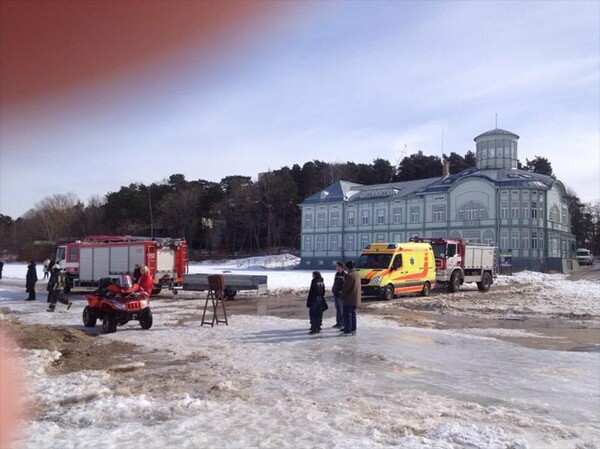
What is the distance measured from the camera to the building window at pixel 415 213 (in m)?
66.9

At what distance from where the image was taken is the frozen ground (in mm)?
5918

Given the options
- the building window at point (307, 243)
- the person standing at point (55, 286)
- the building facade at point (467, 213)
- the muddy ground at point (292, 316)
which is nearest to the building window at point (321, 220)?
the building facade at point (467, 213)

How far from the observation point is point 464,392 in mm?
8406

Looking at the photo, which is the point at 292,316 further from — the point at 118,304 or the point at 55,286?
the point at 55,286

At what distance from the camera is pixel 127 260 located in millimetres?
28297

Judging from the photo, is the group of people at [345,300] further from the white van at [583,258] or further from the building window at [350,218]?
the white van at [583,258]

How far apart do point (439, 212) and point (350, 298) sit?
53.1 meters

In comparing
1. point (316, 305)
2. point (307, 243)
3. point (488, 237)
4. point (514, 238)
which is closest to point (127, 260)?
point (316, 305)

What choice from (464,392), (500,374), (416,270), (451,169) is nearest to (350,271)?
(500,374)

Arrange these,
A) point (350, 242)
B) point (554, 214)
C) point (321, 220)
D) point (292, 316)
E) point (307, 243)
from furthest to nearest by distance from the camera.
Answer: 1. point (307, 243)
2. point (321, 220)
3. point (350, 242)
4. point (554, 214)
5. point (292, 316)

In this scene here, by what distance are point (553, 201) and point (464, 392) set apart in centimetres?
6125

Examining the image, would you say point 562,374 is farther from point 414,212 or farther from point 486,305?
point 414,212

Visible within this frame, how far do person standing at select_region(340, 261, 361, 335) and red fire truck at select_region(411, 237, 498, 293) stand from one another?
56.1 ft

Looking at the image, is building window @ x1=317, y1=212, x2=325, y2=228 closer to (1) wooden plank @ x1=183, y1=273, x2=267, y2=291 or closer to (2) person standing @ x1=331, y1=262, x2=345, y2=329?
(1) wooden plank @ x1=183, y1=273, x2=267, y2=291
